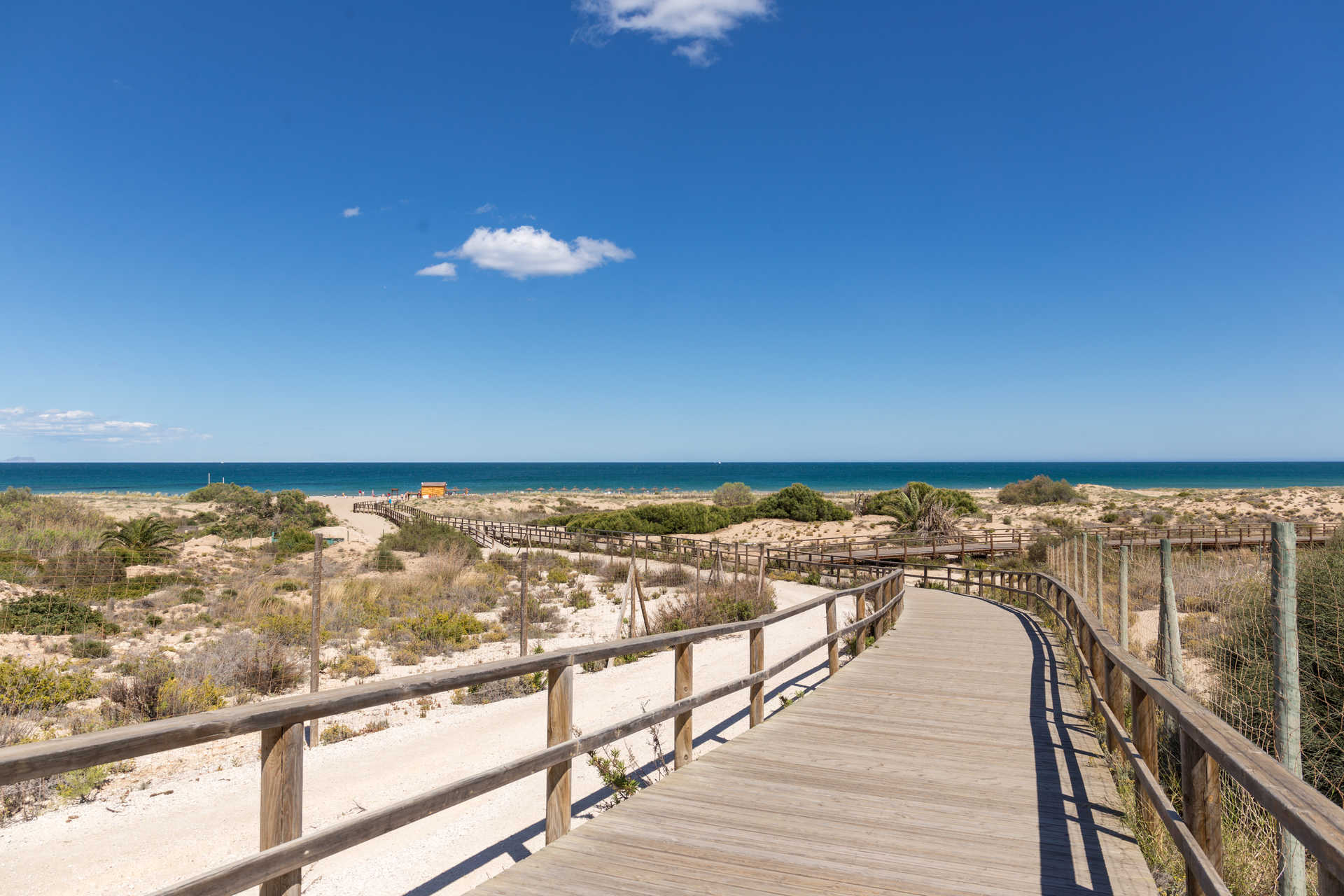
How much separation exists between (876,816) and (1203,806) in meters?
1.93

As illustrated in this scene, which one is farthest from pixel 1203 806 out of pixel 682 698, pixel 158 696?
pixel 158 696

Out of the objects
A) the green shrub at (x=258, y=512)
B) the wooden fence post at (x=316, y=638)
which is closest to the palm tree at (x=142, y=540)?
the green shrub at (x=258, y=512)

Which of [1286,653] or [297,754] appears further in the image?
[1286,653]

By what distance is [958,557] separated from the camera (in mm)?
34969

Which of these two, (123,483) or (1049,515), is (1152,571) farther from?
(123,483)

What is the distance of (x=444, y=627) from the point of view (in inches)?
651

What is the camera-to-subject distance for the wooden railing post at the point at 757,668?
6.59m

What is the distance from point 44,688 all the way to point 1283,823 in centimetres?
1343

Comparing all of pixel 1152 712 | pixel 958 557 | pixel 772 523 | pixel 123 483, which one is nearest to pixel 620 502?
pixel 772 523

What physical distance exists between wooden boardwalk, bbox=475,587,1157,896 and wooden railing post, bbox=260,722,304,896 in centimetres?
107

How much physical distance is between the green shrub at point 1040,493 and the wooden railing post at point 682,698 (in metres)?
65.6

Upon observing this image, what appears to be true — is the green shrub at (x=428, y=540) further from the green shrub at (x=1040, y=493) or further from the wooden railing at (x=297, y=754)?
the green shrub at (x=1040, y=493)

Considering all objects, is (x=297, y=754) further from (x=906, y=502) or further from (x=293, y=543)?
(x=906, y=502)

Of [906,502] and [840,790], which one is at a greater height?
[906,502]
